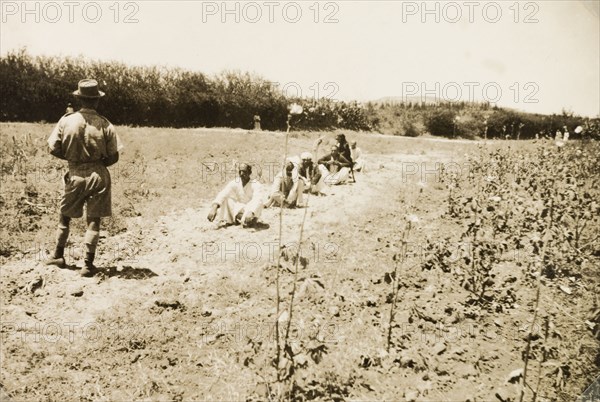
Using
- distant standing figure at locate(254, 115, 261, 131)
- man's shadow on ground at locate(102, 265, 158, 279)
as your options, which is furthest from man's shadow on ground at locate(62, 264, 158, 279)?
distant standing figure at locate(254, 115, 261, 131)

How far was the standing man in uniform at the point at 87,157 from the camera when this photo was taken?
4578 mm

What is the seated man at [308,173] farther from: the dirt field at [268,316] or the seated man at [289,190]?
the dirt field at [268,316]

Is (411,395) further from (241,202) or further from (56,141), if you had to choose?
(241,202)

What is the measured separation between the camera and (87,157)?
4629 millimetres

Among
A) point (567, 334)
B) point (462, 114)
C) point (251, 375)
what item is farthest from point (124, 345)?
point (462, 114)

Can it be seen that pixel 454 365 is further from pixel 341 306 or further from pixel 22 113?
pixel 22 113

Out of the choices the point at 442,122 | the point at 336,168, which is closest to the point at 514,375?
the point at 336,168

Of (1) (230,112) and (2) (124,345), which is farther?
(1) (230,112)

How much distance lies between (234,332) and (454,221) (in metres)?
4.63

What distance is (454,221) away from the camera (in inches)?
281

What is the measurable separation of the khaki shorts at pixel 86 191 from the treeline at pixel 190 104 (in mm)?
9070

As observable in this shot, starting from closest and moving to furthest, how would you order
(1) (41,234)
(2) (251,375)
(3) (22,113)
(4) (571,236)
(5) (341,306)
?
1. (2) (251,375)
2. (5) (341,306)
3. (4) (571,236)
4. (1) (41,234)
5. (3) (22,113)

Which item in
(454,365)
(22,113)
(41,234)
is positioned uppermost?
(22,113)

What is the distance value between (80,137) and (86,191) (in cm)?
61
